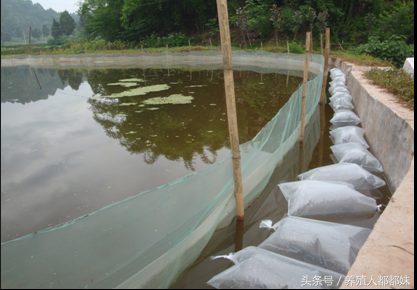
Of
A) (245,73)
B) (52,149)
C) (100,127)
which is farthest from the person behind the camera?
(245,73)

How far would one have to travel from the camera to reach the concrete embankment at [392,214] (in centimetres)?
157

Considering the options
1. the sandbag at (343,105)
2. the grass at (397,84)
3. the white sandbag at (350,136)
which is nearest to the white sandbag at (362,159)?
the white sandbag at (350,136)

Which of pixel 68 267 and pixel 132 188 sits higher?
pixel 68 267

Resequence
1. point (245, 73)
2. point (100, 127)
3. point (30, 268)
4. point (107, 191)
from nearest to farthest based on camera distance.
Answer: point (30, 268) < point (107, 191) < point (100, 127) < point (245, 73)

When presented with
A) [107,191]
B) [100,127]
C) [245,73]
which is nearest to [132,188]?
[107,191]

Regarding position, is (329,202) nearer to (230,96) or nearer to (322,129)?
(230,96)

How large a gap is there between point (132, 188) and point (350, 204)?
241 cm

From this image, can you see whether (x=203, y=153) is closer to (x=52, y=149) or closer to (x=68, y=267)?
(x=52, y=149)

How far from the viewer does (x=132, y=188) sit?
138 inches

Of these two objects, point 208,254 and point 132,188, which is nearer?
point 208,254

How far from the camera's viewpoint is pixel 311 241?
6.69ft

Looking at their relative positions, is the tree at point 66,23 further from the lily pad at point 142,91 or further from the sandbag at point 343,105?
the sandbag at point 343,105

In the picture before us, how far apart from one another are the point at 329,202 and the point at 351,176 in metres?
0.57

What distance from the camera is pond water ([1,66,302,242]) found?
327 centimetres
